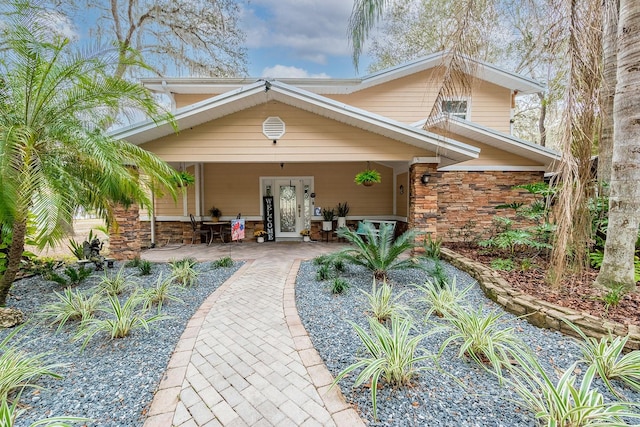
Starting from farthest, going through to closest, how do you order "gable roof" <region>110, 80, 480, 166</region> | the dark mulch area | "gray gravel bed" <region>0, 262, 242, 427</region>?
"gable roof" <region>110, 80, 480, 166</region> → the dark mulch area → "gray gravel bed" <region>0, 262, 242, 427</region>

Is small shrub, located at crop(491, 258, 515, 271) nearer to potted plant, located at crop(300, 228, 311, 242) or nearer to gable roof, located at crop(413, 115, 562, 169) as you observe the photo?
gable roof, located at crop(413, 115, 562, 169)

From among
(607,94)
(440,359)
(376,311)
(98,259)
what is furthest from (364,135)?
A: (98,259)

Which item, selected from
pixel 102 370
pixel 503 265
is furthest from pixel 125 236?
pixel 503 265

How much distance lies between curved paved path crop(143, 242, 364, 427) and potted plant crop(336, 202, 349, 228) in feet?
17.8

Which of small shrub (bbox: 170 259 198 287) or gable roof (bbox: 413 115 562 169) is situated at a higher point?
gable roof (bbox: 413 115 562 169)

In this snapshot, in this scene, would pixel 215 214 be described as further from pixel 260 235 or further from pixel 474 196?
pixel 474 196

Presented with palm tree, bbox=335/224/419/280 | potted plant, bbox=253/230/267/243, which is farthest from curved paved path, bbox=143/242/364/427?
potted plant, bbox=253/230/267/243

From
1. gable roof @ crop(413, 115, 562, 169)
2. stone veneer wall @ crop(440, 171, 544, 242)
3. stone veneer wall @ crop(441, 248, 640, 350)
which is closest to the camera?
stone veneer wall @ crop(441, 248, 640, 350)

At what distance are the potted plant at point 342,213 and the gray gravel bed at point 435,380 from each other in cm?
558

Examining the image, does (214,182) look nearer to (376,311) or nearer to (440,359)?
(376,311)

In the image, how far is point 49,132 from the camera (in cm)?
352

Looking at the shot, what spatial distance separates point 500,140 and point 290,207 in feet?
22.1

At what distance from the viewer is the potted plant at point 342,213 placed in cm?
943

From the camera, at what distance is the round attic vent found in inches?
246
